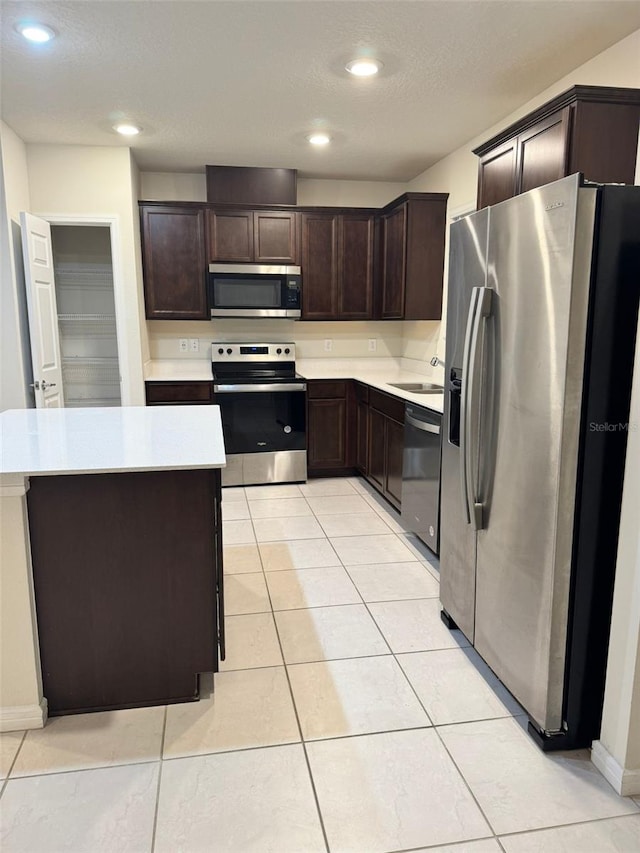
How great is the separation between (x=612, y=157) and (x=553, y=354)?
3.84 ft

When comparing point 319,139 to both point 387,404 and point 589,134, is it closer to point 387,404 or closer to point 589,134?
point 387,404

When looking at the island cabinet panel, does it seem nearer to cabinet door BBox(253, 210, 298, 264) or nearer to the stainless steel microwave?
the stainless steel microwave

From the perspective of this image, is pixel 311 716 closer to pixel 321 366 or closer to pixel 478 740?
pixel 478 740

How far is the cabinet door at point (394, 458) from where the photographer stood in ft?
12.1

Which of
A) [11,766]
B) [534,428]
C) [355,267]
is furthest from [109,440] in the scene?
[355,267]

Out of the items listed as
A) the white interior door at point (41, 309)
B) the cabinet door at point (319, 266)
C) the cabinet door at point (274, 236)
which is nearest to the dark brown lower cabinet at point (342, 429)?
the cabinet door at point (319, 266)

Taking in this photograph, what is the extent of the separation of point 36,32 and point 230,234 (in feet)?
7.40

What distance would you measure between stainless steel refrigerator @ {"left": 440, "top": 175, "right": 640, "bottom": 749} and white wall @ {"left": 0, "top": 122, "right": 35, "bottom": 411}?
3.02 meters

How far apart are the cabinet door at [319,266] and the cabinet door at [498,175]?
201 centimetres

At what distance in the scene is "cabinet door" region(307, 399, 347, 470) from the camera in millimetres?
4734

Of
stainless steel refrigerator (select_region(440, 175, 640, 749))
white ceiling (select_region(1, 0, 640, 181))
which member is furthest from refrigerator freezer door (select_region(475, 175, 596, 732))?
white ceiling (select_region(1, 0, 640, 181))

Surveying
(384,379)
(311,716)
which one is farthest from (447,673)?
(384,379)

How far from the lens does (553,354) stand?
1.63m

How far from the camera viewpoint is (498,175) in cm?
278
